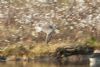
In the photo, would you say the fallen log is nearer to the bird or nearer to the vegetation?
the vegetation

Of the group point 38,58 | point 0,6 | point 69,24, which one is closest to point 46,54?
point 38,58

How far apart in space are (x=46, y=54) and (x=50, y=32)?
679cm

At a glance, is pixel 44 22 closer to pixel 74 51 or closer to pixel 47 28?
pixel 47 28

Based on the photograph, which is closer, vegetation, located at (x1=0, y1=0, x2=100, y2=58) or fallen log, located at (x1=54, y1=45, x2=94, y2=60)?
fallen log, located at (x1=54, y1=45, x2=94, y2=60)

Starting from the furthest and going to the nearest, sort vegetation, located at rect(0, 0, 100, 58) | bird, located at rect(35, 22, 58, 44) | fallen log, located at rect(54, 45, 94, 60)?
bird, located at rect(35, 22, 58, 44), vegetation, located at rect(0, 0, 100, 58), fallen log, located at rect(54, 45, 94, 60)

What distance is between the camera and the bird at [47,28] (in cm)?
6177

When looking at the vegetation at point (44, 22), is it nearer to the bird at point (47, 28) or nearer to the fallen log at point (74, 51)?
the bird at point (47, 28)

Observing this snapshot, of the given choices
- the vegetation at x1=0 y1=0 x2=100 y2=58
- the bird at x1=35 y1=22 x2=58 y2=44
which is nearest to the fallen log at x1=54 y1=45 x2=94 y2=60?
the vegetation at x1=0 y1=0 x2=100 y2=58

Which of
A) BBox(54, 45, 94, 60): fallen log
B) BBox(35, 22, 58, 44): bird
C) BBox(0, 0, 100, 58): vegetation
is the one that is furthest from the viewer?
BBox(35, 22, 58, 44): bird

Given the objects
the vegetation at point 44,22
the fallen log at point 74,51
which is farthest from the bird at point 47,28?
the fallen log at point 74,51

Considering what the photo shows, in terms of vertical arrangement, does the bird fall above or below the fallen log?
above

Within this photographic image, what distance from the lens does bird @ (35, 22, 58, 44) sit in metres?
61.8

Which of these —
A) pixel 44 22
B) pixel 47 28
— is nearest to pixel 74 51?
pixel 47 28

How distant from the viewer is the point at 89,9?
6856cm
